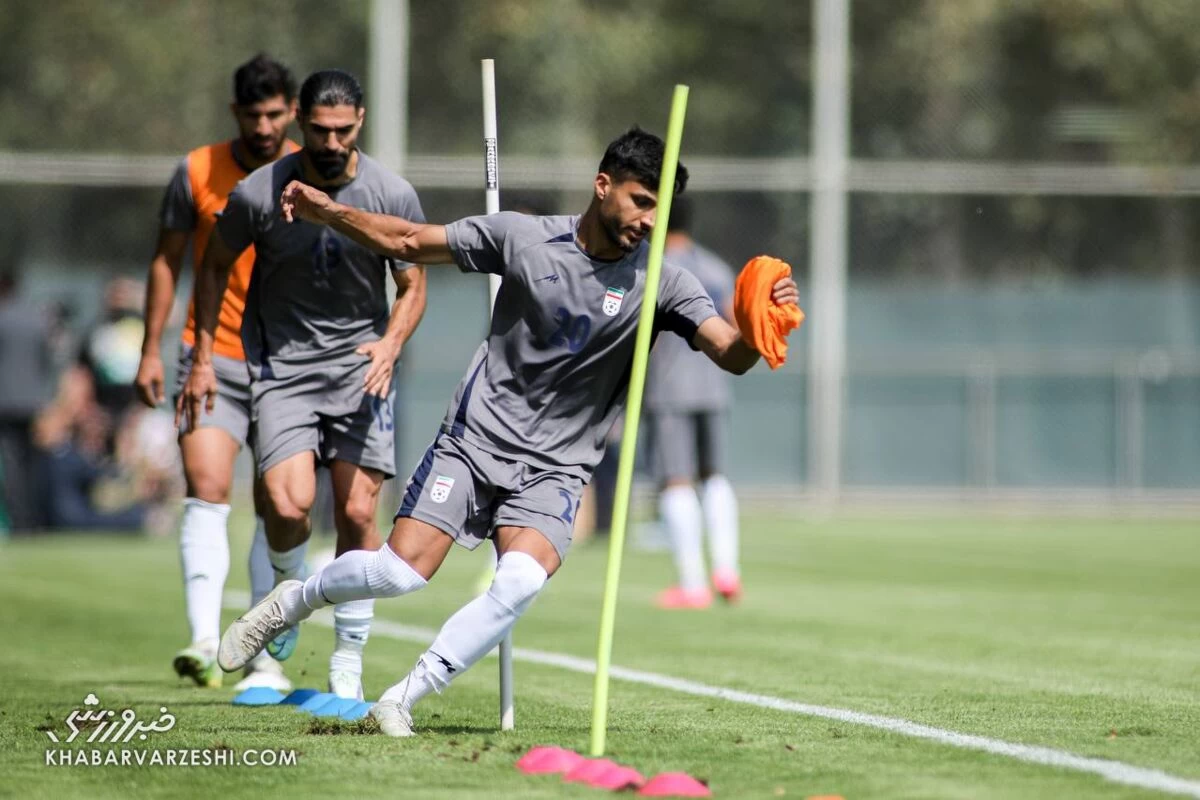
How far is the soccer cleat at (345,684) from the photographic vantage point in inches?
292

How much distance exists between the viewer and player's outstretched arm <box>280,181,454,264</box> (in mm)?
6453

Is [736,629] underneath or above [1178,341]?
underneath

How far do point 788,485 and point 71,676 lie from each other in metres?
15.6

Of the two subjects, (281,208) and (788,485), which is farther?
(788,485)

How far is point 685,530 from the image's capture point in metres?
12.8

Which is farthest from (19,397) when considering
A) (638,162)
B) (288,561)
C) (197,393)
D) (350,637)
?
(638,162)

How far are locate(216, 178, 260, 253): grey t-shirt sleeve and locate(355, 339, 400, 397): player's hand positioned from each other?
0.66m

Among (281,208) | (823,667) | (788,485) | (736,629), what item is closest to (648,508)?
(788,485)

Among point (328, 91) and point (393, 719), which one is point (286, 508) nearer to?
point (393, 719)

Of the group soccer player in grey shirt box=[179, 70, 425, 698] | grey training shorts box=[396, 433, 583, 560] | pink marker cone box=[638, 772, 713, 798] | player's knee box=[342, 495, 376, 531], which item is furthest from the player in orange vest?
pink marker cone box=[638, 772, 713, 798]

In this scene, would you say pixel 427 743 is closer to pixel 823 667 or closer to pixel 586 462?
pixel 586 462

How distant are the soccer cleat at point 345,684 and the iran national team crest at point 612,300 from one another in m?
1.93

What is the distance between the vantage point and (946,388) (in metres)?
24.1

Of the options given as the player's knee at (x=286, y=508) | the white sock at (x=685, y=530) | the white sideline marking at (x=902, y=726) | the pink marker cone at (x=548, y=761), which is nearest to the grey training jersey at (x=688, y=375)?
the white sock at (x=685, y=530)
